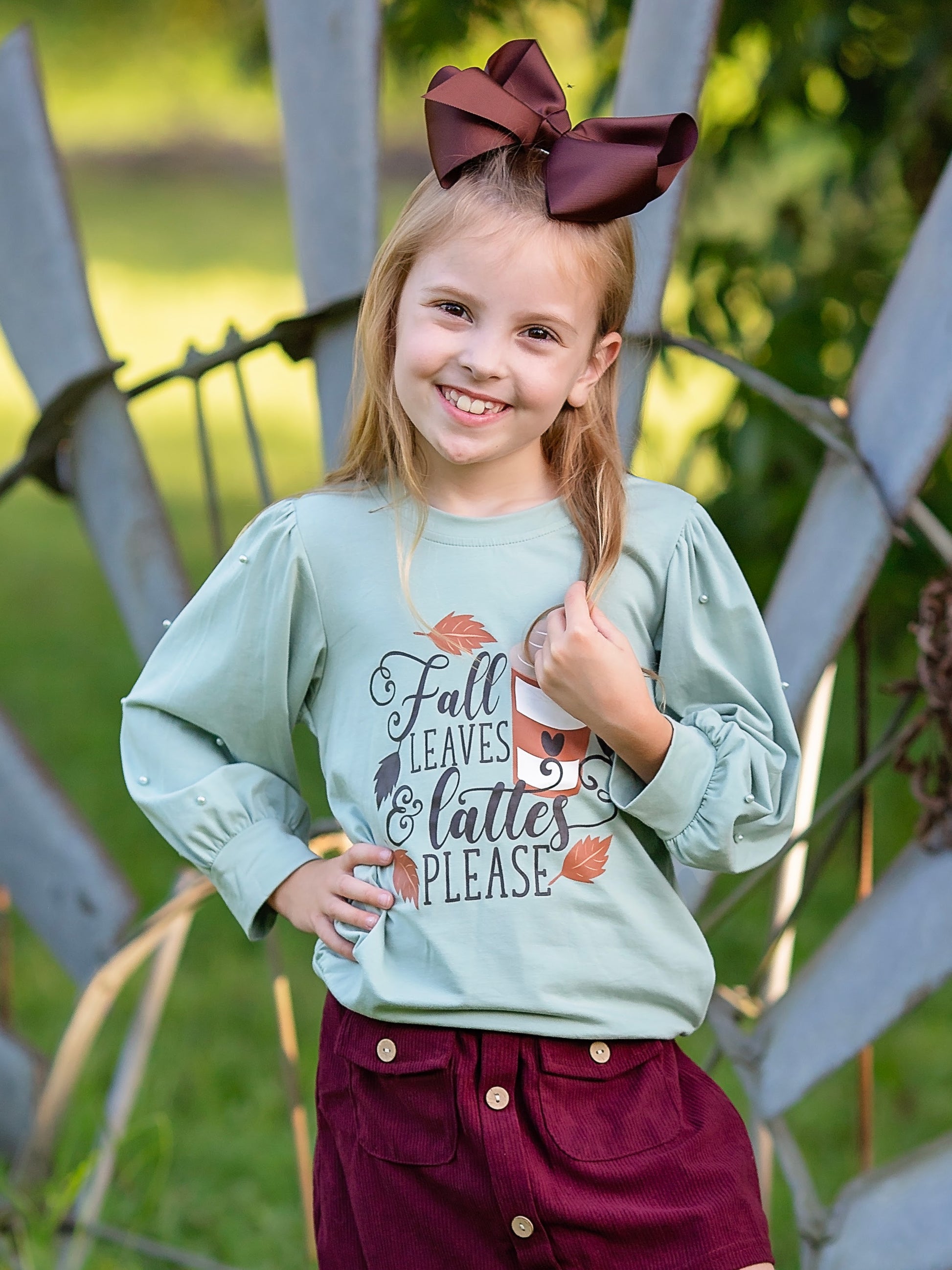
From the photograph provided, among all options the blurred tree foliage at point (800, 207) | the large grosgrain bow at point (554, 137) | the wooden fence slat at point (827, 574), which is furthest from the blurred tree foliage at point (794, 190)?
the large grosgrain bow at point (554, 137)

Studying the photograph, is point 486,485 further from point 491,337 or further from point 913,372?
point 913,372

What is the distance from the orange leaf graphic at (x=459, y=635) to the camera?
1094 mm

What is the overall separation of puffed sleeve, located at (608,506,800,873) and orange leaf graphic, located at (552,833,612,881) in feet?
0.12

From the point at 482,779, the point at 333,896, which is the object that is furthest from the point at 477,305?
the point at 333,896

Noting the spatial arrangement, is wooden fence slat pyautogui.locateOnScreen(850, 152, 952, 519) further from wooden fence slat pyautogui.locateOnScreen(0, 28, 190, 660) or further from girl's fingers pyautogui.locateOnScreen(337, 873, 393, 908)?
wooden fence slat pyautogui.locateOnScreen(0, 28, 190, 660)

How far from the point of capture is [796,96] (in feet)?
7.55

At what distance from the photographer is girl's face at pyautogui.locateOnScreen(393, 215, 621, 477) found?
1021 mm

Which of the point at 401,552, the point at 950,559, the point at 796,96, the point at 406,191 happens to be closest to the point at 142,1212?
the point at 401,552

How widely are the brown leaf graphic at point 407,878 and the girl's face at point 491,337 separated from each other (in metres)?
0.30

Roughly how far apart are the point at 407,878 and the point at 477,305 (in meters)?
0.43

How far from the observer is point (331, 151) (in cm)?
148

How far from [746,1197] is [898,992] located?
34 centimetres

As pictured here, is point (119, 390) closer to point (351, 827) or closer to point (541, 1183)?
point (351, 827)

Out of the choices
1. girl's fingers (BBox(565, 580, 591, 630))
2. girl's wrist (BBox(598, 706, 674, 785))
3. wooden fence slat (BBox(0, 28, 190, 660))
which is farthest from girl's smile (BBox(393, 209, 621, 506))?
wooden fence slat (BBox(0, 28, 190, 660))
